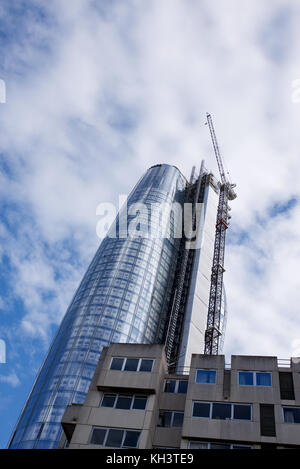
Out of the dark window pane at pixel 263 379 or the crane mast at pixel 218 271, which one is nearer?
the dark window pane at pixel 263 379

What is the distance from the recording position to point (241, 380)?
34562mm

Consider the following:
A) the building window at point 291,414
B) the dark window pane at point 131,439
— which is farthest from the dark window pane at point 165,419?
the building window at point 291,414

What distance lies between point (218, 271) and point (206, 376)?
273ft

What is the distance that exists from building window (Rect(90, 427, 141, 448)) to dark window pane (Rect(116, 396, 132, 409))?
2071 mm

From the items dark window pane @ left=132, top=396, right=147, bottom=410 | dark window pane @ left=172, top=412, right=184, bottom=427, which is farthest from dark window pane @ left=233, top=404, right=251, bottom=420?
dark window pane @ left=132, top=396, right=147, bottom=410

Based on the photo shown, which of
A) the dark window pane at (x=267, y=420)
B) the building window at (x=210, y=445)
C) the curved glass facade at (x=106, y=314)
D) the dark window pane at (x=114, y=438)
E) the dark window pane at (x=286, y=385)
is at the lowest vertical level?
the dark window pane at (x=114, y=438)

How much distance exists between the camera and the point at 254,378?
34.5 metres

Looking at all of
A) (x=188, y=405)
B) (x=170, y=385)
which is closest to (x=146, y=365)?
(x=170, y=385)

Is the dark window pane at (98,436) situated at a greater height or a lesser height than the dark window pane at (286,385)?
lesser

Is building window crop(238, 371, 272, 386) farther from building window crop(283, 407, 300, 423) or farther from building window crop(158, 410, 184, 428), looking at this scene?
building window crop(158, 410, 184, 428)

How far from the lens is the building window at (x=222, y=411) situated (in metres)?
32.3

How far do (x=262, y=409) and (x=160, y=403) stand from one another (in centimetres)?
851

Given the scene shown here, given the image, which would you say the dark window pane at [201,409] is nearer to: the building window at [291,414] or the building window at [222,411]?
the building window at [222,411]
